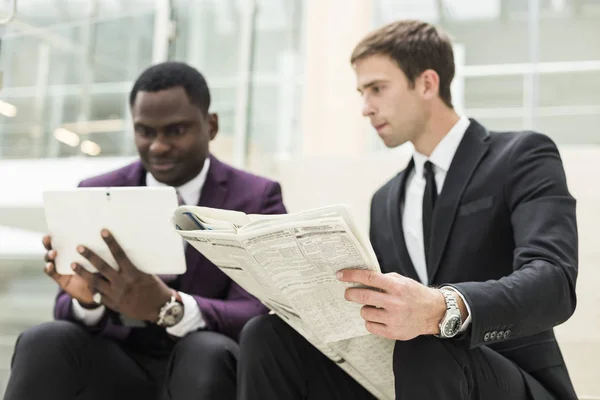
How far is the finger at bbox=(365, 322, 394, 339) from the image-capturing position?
3.42 feet

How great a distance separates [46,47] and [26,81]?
0.24 meters

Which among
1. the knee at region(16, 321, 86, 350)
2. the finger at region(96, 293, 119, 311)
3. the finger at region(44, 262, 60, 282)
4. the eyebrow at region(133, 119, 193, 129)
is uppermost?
the eyebrow at region(133, 119, 193, 129)

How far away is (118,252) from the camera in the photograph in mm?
1401

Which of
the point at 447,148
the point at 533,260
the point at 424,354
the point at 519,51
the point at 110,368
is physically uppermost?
the point at 519,51

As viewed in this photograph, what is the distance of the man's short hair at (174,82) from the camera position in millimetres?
1764

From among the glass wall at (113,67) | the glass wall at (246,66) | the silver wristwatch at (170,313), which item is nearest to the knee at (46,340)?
the silver wristwatch at (170,313)

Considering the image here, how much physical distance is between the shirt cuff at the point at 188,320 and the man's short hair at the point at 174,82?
0.55 m

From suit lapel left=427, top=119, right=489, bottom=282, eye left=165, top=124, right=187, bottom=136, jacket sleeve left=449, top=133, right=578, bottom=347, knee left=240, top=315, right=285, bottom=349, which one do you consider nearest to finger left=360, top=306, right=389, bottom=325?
jacket sleeve left=449, top=133, right=578, bottom=347

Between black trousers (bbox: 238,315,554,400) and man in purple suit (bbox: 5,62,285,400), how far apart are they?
18 cm

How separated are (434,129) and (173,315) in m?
0.78

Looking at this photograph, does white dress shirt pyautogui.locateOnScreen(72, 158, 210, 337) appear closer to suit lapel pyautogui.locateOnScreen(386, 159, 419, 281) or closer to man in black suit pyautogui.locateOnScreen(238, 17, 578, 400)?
man in black suit pyautogui.locateOnScreen(238, 17, 578, 400)

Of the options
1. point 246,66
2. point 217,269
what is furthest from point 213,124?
point 246,66

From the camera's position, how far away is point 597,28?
8422 mm

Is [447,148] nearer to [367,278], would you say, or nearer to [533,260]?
[533,260]
